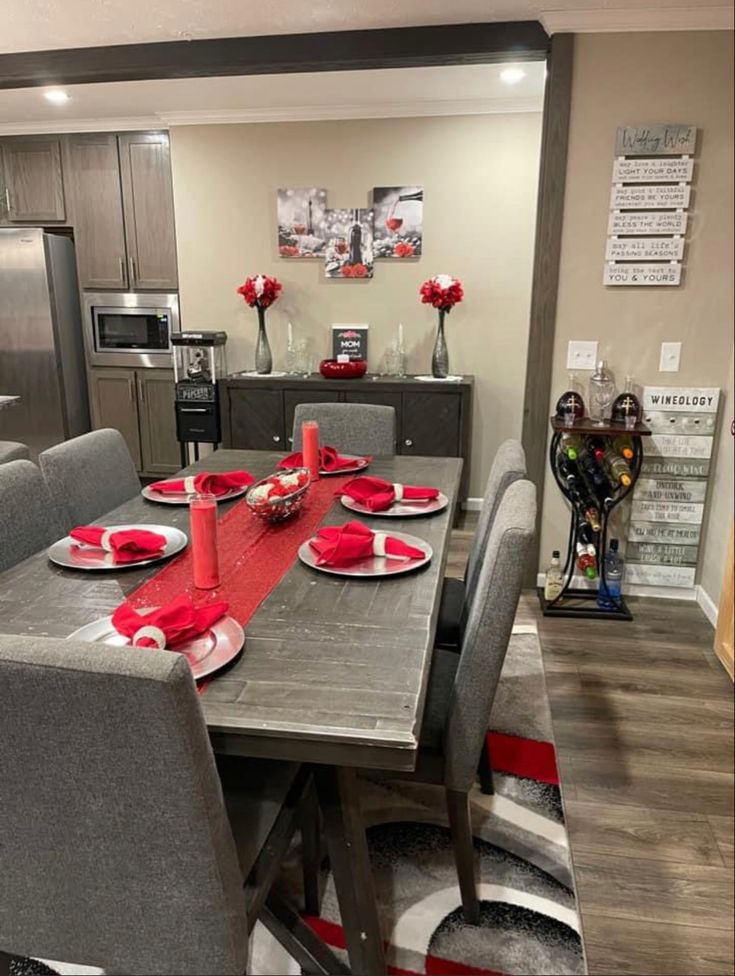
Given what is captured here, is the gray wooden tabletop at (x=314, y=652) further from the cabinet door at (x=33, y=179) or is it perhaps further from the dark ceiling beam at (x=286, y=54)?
the cabinet door at (x=33, y=179)

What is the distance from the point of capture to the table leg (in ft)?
3.92

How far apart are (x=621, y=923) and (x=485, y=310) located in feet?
10.5

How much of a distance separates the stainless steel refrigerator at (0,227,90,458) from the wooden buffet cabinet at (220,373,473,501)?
3.84ft

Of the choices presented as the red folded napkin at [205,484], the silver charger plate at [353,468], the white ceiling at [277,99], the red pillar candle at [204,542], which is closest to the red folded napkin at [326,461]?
the silver charger plate at [353,468]

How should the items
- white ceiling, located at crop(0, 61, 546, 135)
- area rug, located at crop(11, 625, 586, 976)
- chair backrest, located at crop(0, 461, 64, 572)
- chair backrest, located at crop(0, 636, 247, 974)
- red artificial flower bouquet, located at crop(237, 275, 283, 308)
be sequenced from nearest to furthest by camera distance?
chair backrest, located at crop(0, 636, 247, 974), area rug, located at crop(11, 625, 586, 976), chair backrest, located at crop(0, 461, 64, 572), white ceiling, located at crop(0, 61, 546, 135), red artificial flower bouquet, located at crop(237, 275, 283, 308)

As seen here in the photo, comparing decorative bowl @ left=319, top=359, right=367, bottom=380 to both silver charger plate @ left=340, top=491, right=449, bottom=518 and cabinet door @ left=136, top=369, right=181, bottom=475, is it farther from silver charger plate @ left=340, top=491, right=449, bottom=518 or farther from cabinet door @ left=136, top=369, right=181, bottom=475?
silver charger plate @ left=340, top=491, right=449, bottom=518

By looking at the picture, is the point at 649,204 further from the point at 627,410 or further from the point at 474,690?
the point at 474,690

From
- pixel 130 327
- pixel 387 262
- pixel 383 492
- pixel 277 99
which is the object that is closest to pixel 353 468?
pixel 383 492

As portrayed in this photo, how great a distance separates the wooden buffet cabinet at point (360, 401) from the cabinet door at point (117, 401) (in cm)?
85

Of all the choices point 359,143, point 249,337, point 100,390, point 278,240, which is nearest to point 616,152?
point 359,143

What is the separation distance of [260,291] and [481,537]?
263cm

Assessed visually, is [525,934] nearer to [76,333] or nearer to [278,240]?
[278,240]

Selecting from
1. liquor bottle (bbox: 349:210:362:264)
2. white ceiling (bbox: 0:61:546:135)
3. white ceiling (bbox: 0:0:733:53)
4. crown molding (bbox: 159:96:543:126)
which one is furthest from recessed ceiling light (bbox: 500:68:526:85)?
liquor bottle (bbox: 349:210:362:264)

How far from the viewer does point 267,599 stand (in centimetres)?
139
